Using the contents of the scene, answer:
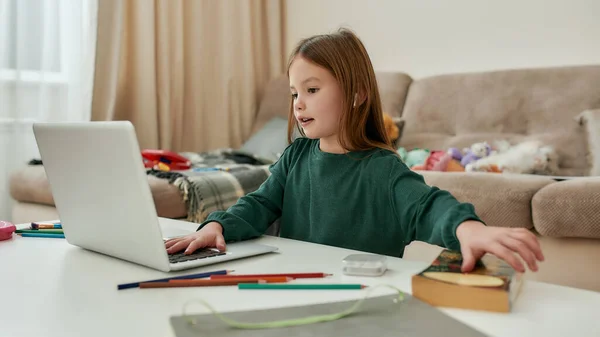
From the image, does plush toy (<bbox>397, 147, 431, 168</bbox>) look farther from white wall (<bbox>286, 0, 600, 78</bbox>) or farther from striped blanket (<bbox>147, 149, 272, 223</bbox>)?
white wall (<bbox>286, 0, 600, 78</bbox>)

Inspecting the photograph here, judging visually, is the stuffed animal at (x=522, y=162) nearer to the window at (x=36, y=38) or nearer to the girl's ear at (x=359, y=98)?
the girl's ear at (x=359, y=98)

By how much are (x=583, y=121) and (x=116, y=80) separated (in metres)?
2.28

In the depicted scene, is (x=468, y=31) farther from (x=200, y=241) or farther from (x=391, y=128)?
(x=200, y=241)

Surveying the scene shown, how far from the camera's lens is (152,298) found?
72 centimetres

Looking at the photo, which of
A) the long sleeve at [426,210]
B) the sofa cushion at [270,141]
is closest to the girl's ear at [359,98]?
the long sleeve at [426,210]

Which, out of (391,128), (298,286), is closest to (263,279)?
(298,286)

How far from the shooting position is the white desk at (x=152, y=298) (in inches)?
24.4

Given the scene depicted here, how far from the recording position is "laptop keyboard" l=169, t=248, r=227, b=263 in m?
0.90

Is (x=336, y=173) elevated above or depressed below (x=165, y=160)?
above

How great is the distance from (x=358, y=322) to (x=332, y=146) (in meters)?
0.67

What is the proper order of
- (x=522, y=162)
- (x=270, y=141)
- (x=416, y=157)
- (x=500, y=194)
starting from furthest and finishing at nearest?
(x=270, y=141), (x=416, y=157), (x=522, y=162), (x=500, y=194)

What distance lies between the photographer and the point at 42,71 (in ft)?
10.4

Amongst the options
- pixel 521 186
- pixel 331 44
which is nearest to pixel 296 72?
pixel 331 44

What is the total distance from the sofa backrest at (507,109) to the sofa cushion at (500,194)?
62cm
